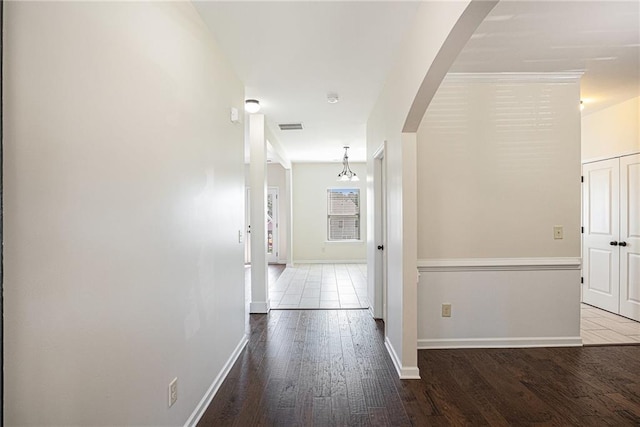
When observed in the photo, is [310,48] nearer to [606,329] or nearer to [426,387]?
[426,387]

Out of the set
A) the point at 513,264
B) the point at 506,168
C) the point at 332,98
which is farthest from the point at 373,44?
the point at 513,264

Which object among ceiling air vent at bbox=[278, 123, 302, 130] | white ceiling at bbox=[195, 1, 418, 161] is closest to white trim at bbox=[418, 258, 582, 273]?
white ceiling at bbox=[195, 1, 418, 161]

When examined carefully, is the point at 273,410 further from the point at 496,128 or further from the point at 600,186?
the point at 600,186

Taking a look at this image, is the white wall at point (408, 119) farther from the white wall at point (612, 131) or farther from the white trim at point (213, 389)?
the white wall at point (612, 131)

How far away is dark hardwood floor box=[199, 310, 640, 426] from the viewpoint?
210 cm

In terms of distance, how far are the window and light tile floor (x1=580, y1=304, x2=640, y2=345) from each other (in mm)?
5299

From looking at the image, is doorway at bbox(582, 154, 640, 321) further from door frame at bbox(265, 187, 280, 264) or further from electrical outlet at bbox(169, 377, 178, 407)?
door frame at bbox(265, 187, 280, 264)

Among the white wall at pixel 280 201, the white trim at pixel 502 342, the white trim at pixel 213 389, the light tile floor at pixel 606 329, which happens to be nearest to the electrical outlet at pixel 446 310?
the white trim at pixel 502 342

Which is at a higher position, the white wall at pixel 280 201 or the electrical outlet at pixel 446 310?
the white wall at pixel 280 201

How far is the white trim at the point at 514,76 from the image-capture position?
10.4 ft

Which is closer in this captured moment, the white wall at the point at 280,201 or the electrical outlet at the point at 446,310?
the electrical outlet at the point at 446,310

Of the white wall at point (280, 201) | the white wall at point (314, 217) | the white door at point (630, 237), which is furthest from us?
the white wall at point (280, 201)

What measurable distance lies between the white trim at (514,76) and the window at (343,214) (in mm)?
5685

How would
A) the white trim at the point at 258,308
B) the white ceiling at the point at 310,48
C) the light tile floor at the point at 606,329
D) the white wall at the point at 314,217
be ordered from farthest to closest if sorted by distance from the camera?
1. the white wall at the point at 314,217
2. the white trim at the point at 258,308
3. the light tile floor at the point at 606,329
4. the white ceiling at the point at 310,48
